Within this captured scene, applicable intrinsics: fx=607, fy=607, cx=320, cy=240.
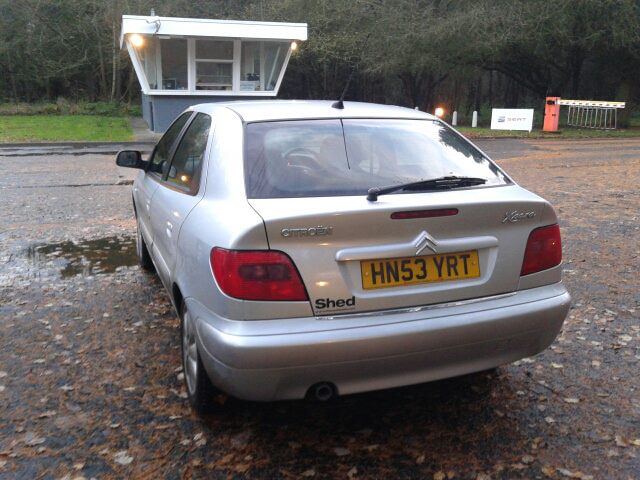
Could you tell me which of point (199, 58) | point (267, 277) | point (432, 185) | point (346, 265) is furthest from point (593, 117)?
point (267, 277)

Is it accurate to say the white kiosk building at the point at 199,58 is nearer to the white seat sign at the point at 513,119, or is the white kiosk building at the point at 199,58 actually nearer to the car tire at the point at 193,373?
the white seat sign at the point at 513,119

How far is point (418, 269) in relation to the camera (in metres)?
2.78

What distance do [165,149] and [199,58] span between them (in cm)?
2101

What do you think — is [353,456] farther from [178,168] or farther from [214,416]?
[178,168]

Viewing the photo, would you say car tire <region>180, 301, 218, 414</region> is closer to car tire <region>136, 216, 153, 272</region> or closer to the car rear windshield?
the car rear windshield

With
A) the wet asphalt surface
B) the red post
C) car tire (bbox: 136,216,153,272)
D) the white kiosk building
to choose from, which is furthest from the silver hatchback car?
the red post

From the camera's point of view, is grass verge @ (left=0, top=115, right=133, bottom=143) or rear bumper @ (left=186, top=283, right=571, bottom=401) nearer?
rear bumper @ (left=186, top=283, right=571, bottom=401)

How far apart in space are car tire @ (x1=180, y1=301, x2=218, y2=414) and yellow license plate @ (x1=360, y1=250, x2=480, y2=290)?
918 mm

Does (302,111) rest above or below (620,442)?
above

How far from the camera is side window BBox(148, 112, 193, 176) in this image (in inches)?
177

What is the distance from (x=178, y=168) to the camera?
4.01 meters

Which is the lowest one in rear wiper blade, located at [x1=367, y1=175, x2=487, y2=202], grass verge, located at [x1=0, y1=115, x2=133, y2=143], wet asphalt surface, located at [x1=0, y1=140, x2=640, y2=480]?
wet asphalt surface, located at [x1=0, y1=140, x2=640, y2=480]

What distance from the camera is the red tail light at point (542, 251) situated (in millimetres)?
3027

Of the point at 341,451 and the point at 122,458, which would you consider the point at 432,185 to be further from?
the point at 122,458
